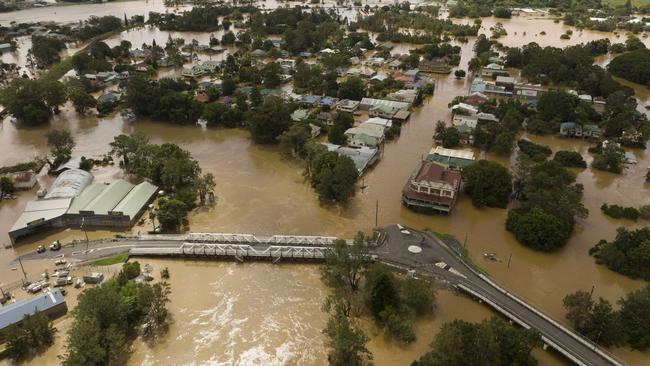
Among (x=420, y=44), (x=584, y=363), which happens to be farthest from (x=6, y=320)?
(x=420, y=44)

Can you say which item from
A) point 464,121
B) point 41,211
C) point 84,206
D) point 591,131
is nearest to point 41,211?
point 41,211

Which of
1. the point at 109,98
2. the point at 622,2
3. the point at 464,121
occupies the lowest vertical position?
the point at 464,121

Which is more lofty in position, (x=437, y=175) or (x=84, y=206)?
(x=437, y=175)

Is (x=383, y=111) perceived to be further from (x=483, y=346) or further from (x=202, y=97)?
(x=483, y=346)

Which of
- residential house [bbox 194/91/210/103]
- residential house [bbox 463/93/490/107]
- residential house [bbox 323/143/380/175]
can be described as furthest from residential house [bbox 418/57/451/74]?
residential house [bbox 194/91/210/103]

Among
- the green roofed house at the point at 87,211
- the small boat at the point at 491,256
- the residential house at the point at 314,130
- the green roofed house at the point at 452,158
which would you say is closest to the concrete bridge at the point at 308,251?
the small boat at the point at 491,256

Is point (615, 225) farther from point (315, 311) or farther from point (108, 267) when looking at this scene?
point (108, 267)
